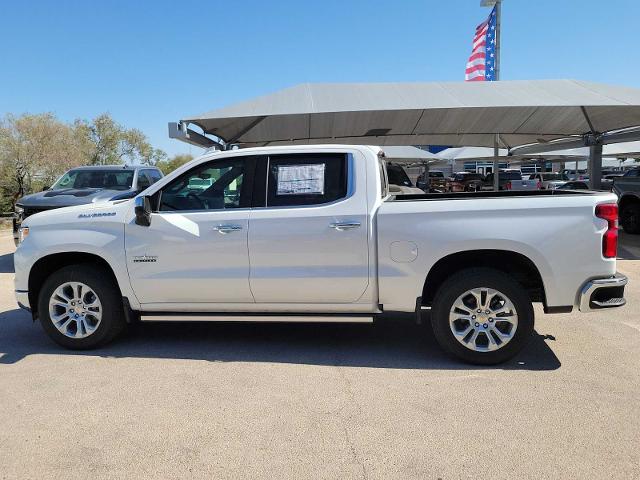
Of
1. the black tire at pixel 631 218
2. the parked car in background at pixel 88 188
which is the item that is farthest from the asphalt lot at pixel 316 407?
the black tire at pixel 631 218

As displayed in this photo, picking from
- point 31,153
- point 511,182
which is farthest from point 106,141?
point 511,182

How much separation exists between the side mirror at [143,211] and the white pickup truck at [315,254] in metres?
0.01

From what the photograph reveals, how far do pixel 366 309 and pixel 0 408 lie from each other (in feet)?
9.33

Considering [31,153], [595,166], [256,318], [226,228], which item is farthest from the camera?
[31,153]

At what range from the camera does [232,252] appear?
4512 mm

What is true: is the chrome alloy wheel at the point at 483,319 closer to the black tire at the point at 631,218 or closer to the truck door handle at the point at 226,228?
the truck door handle at the point at 226,228

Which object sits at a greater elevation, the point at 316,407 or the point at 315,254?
the point at 315,254

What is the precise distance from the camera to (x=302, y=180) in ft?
15.1

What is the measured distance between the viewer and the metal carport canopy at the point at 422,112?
10.2m

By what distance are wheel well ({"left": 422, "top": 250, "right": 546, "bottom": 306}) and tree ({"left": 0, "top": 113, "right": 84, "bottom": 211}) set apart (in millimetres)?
21404

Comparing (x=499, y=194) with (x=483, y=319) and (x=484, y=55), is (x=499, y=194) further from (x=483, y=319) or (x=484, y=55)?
(x=484, y=55)

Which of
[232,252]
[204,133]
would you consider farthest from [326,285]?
[204,133]

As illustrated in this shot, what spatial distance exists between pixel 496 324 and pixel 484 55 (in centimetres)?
1628

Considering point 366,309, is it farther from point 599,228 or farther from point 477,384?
point 599,228
